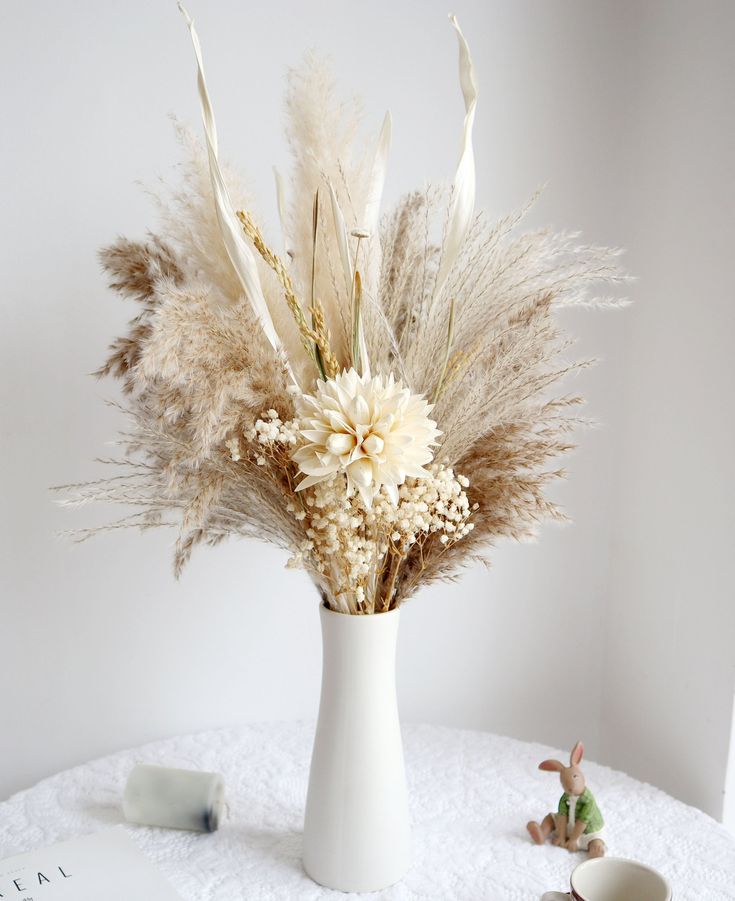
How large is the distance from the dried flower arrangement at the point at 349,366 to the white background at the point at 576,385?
0.84ft

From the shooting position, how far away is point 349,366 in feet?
2.76

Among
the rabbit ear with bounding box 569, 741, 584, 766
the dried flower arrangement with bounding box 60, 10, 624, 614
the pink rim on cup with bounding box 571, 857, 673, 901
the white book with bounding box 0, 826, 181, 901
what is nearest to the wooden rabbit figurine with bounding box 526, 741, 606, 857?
the rabbit ear with bounding box 569, 741, 584, 766

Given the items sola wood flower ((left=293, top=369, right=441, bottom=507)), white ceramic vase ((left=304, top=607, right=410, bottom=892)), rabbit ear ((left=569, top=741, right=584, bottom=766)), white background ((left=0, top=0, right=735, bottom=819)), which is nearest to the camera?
sola wood flower ((left=293, top=369, right=441, bottom=507))

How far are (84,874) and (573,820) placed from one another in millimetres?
499

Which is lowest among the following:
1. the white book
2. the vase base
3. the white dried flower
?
the white book

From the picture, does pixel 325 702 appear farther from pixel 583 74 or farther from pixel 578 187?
pixel 583 74

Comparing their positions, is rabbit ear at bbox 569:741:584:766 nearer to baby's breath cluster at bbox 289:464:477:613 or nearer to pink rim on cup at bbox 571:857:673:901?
pink rim on cup at bbox 571:857:673:901

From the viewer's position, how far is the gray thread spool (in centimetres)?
94

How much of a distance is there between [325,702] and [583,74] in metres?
0.95

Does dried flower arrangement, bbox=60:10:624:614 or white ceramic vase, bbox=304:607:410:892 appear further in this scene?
white ceramic vase, bbox=304:607:410:892

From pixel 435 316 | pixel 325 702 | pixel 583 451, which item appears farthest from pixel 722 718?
pixel 435 316

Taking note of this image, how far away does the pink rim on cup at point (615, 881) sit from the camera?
76cm

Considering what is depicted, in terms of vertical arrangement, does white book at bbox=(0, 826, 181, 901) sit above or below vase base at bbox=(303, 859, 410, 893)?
below

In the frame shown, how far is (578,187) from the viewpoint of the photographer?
127 cm
